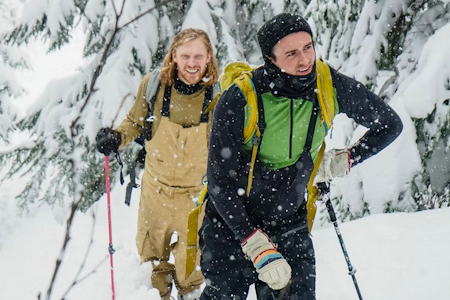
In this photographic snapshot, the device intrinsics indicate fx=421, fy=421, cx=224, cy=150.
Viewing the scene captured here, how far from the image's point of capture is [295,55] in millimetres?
1987

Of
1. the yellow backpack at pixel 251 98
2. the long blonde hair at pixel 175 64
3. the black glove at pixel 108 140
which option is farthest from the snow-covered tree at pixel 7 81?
the yellow backpack at pixel 251 98

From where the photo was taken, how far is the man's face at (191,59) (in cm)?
311

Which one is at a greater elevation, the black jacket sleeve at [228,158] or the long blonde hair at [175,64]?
the long blonde hair at [175,64]

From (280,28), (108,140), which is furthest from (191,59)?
(280,28)

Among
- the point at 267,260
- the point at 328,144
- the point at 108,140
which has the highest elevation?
the point at 328,144

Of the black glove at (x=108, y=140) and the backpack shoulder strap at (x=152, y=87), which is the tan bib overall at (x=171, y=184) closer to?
the backpack shoulder strap at (x=152, y=87)

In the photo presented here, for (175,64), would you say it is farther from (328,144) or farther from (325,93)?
(328,144)

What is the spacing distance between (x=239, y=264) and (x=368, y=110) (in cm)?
102

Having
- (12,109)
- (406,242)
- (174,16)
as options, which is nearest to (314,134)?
(406,242)

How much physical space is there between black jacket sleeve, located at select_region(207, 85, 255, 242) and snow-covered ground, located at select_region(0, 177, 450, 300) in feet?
1.92

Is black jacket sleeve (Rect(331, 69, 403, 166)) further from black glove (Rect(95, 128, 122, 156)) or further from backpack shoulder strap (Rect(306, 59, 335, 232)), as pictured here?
black glove (Rect(95, 128, 122, 156))

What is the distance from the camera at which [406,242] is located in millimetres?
3682

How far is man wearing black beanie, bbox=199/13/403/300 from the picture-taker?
6.40 feet

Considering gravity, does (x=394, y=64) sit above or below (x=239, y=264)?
above
